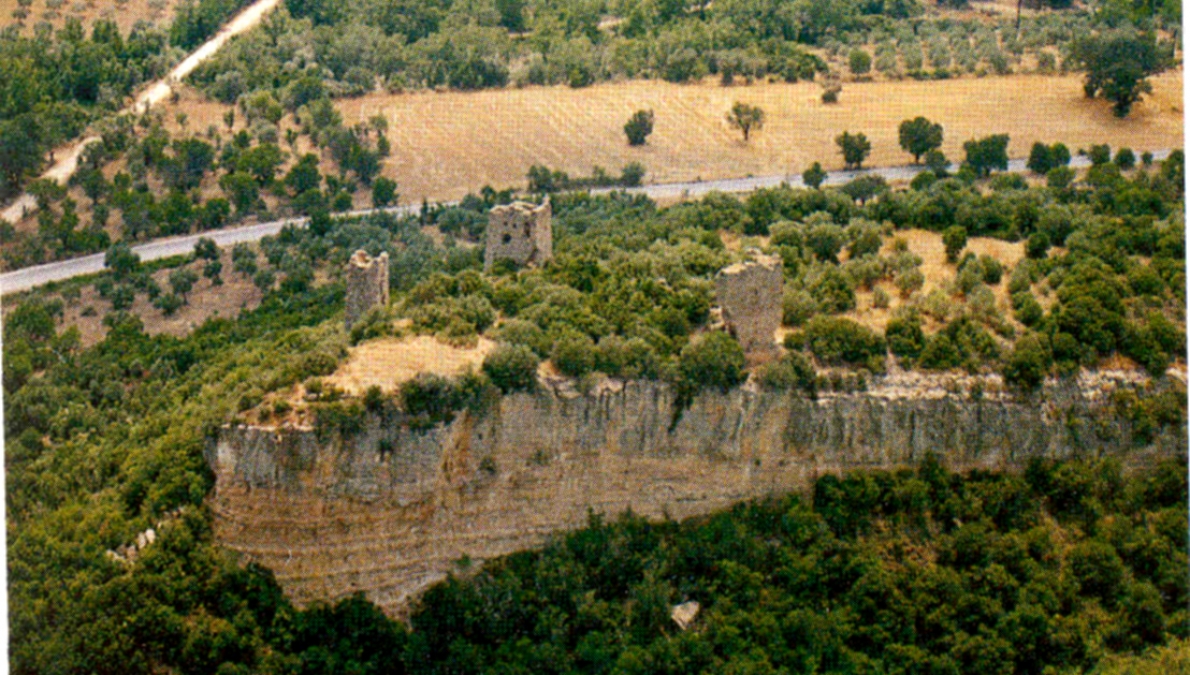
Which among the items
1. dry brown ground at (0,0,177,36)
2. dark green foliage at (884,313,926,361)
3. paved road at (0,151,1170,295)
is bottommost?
paved road at (0,151,1170,295)

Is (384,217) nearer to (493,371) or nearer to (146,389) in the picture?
(146,389)

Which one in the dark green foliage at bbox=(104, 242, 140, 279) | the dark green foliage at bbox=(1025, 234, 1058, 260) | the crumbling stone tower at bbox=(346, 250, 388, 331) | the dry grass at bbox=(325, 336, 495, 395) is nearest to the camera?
the dry grass at bbox=(325, 336, 495, 395)

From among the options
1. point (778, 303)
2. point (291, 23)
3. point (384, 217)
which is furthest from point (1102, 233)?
point (291, 23)

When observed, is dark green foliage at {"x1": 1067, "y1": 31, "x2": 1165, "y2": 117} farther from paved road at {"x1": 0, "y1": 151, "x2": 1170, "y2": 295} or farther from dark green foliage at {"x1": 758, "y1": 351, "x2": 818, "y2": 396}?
dark green foliage at {"x1": 758, "y1": 351, "x2": 818, "y2": 396}

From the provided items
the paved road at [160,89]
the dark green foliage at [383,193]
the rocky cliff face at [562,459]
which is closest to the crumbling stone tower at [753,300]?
the rocky cliff face at [562,459]

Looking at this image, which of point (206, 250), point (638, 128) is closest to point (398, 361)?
point (206, 250)

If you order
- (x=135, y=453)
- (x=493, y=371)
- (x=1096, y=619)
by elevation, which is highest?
(x=493, y=371)

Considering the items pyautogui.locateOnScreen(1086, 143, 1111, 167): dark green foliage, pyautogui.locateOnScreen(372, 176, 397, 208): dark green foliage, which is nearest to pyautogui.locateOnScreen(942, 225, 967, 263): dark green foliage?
pyautogui.locateOnScreen(1086, 143, 1111, 167): dark green foliage

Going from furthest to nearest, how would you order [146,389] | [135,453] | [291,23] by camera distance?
[291,23]
[146,389]
[135,453]
